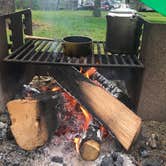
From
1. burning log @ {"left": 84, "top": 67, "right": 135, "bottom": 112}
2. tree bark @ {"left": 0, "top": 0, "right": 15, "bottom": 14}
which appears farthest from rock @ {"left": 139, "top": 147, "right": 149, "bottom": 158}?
tree bark @ {"left": 0, "top": 0, "right": 15, "bottom": 14}

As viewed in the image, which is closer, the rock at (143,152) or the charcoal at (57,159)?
the charcoal at (57,159)

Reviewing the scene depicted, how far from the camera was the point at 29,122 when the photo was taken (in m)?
2.44

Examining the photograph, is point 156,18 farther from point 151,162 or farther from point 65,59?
point 151,162

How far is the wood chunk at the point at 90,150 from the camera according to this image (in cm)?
234

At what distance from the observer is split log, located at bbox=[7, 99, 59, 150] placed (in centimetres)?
242

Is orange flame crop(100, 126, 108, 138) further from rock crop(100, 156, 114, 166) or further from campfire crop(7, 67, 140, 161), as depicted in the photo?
rock crop(100, 156, 114, 166)

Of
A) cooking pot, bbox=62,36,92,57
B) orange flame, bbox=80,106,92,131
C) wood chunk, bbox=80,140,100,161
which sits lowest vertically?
wood chunk, bbox=80,140,100,161

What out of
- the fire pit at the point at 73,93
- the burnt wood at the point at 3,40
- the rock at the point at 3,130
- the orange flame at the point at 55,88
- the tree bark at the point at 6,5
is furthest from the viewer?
the tree bark at the point at 6,5

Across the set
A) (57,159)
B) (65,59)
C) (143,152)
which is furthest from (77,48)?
(143,152)

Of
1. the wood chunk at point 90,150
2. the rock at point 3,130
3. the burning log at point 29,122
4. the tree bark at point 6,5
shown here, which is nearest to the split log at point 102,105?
the wood chunk at point 90,150

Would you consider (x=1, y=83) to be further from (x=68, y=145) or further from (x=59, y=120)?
(x=68, y=145)

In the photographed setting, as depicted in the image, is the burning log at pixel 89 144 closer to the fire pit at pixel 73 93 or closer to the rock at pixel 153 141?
the fire pit at pixel 73 93

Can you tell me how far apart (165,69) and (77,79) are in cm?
93

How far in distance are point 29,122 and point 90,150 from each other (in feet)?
1.96
